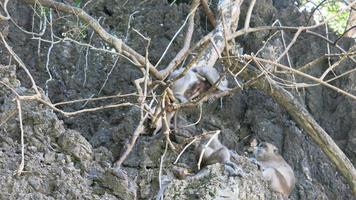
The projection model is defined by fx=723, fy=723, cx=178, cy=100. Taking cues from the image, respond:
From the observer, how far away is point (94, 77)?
22.7 ft

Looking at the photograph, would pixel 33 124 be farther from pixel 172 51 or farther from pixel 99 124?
pixel 172 51

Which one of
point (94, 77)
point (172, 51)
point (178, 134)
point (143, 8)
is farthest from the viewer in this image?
point (143, 8)

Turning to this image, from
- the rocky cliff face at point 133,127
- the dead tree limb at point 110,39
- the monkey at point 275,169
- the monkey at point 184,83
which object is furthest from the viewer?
the monkey at point 184,83

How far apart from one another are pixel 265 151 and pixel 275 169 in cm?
25

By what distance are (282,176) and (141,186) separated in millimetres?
1681

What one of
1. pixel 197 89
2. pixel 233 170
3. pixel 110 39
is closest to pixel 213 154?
pixel 233 170

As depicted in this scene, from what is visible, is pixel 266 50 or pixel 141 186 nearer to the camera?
pixel 141 186

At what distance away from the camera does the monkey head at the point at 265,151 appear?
656 cm

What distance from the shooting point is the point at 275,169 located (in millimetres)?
6410

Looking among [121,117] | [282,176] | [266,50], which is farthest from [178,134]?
[266,50]

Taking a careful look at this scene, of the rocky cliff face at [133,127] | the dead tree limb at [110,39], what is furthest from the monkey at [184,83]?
the dead tree limb at [110,39]

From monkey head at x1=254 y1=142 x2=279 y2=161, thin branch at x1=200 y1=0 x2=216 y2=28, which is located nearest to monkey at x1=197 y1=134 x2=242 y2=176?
monkey head at x1=254 y1=142 x2=279 y2=161

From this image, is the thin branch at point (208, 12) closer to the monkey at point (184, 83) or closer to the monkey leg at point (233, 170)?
the monkey at point (184, 83)

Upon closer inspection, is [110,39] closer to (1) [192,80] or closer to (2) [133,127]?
(2) [133,127]
